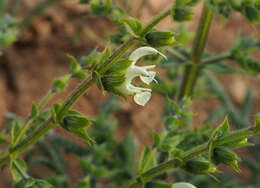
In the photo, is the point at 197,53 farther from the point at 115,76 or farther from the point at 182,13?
the point at 115,76

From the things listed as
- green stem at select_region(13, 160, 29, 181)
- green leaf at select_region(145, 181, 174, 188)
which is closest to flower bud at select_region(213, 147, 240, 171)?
green leaf at select_region(145, 181, 174, 188)

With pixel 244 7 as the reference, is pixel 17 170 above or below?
below

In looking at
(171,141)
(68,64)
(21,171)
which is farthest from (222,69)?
(68,64)

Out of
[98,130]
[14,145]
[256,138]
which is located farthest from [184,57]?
[256,138]

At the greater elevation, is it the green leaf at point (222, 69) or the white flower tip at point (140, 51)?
the green leaf at point (222, 69)

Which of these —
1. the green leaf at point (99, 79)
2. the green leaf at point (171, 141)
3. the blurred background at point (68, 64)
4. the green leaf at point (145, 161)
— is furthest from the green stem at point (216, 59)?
the blurred background at point (68, 64)

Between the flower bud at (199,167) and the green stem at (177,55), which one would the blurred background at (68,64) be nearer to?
the green stem at (177,55)

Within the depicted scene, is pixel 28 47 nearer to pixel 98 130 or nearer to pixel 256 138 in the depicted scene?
pixel 98 130
